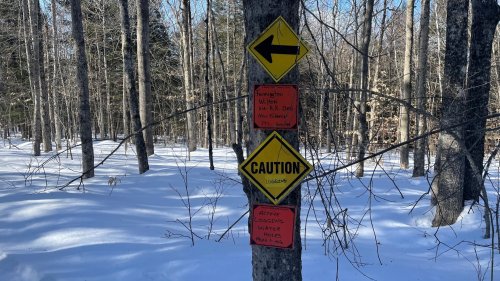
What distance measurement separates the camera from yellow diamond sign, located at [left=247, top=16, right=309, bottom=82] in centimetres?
238

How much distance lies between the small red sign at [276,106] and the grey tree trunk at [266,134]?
0.05 m

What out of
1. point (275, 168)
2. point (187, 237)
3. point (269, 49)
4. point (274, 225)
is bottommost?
point (187, 237)

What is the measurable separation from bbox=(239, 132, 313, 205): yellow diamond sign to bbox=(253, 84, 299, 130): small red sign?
8 cm

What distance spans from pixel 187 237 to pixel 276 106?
3.69m

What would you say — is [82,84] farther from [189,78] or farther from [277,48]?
[189,78]

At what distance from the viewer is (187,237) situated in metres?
5.62

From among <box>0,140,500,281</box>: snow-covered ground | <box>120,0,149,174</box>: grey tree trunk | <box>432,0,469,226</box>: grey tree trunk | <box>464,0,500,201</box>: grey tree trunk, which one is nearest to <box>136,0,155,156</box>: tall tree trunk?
<box>120,0,149,174</box>: grey tree trunk

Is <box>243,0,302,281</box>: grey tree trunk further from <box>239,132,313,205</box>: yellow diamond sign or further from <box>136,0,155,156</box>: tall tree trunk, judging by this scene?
<box>136,0,155,156</box>: tall tree trunk

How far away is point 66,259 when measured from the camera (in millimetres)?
4695

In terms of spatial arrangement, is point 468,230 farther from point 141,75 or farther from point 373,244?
point 141,75

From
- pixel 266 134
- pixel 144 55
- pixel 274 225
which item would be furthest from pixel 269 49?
pixel 144 55

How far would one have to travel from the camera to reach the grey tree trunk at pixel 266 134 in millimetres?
2422

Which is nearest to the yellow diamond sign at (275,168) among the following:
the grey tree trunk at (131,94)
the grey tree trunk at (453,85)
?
the grey tree trunk at (453,85)

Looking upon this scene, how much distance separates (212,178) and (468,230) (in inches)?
220
